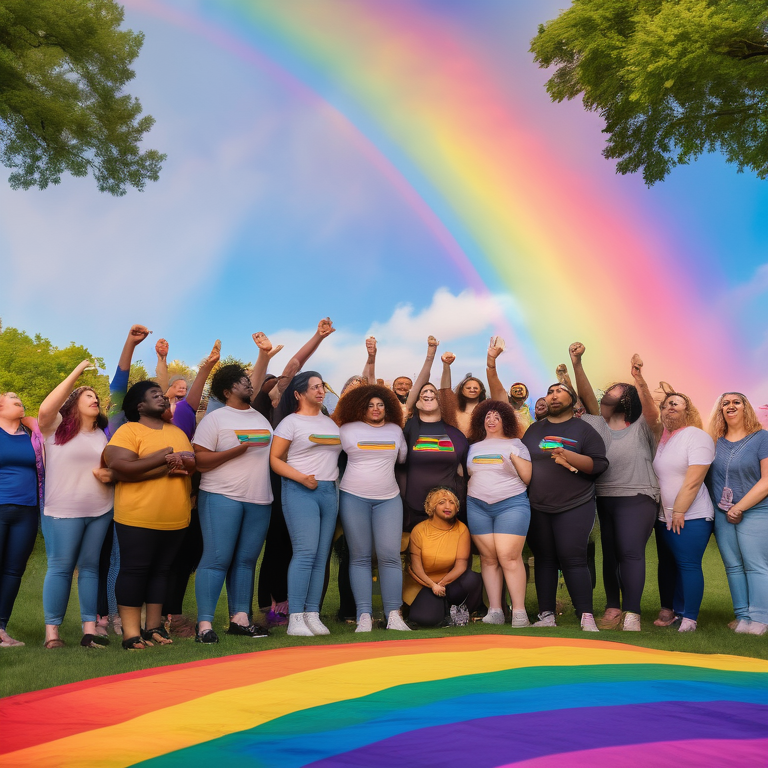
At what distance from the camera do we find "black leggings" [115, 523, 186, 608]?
5281 mm

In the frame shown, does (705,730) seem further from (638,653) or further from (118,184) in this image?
(118,184)

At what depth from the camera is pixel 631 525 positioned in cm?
632

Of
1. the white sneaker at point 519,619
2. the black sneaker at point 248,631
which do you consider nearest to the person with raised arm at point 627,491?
the white sneaker at point 519,619

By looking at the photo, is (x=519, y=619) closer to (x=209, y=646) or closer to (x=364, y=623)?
(x=364, y=623)

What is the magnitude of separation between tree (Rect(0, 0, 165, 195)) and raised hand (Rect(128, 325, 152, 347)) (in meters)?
11.9

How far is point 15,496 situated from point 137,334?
1.50 m

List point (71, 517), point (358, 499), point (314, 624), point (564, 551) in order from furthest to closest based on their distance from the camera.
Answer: point (564, 551), point (358, 499), point (314, 624), point (71, 517)

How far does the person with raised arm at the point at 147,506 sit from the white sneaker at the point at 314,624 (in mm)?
1032

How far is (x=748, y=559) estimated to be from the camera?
6219mm

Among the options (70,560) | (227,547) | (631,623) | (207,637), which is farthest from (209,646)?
(631,623)

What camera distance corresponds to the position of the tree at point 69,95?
15492mm

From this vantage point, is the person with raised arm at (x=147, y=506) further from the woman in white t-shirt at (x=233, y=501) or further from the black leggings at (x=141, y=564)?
the woman in white t-shirt at (x=233, y=501)

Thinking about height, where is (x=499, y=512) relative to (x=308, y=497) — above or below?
below

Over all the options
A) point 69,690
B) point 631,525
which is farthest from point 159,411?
point 631,525
